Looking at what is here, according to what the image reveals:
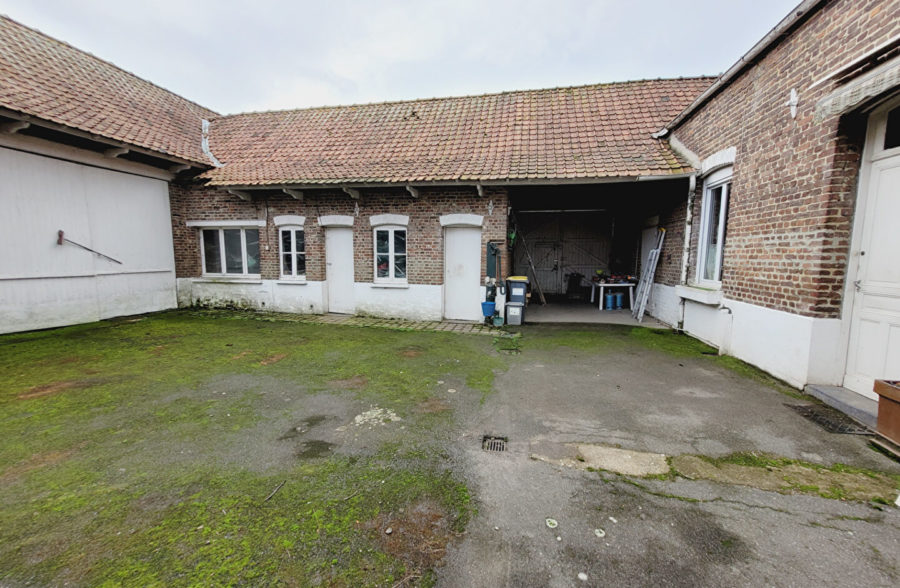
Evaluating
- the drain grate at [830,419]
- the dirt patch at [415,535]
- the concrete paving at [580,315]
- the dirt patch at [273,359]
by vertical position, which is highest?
the concrete paving at [580,315]

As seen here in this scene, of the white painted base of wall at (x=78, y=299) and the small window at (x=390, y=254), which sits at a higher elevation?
the small window at (x=390, y=254)

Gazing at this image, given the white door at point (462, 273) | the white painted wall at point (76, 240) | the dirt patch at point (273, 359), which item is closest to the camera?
the dirt patch at point (273, 359)

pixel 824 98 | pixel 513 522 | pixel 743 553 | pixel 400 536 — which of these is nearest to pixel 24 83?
pixel 400 536

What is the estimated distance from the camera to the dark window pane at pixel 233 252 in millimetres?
10492

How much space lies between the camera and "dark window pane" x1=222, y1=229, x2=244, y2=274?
413 inches

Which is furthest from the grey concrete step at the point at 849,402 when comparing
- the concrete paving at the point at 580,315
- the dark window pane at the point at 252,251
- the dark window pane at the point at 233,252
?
the dark window pane at the point at 233,252

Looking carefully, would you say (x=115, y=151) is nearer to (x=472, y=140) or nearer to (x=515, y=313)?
(x=472, y=140)

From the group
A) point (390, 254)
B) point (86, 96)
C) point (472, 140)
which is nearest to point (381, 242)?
point (390, 254)

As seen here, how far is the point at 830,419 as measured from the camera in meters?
3.68

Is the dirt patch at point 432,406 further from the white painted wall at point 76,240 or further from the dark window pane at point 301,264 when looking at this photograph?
the white painted wall at point 76,240

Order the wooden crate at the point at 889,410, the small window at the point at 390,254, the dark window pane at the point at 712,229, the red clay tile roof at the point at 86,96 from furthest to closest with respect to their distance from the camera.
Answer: the small window at the point at 390,254 < the red clay tile roof at the point at 86,96 < the dark window pane at the point at 712,229 < the wooden crate at the point at 889,410

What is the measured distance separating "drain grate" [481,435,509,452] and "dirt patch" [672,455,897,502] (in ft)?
4.56

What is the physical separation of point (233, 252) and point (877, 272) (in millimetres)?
12826

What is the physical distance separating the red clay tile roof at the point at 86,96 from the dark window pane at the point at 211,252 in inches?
79.5
